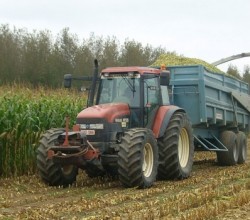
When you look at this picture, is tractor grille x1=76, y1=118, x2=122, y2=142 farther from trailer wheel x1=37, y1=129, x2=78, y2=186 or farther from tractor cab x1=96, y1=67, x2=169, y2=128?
trailer wheel x1=37, y1=129, x2=78, y2=186

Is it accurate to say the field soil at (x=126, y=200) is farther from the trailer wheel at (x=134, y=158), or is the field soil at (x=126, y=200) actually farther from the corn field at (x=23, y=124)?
the corn field at (x=23, y=124)

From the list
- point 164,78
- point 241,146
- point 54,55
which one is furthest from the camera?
point 54,55

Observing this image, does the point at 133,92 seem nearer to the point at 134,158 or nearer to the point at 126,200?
the point at 134,158

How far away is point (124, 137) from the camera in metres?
8.62

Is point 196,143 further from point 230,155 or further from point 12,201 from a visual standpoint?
point 12,201

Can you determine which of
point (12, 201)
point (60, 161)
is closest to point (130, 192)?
point (60, 161)

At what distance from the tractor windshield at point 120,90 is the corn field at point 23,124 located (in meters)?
2.22

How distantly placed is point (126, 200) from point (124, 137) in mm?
1428

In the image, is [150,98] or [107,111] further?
[150,98]

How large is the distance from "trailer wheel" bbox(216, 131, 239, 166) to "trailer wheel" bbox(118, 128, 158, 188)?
481cm

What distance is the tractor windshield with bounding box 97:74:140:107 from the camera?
963 cm

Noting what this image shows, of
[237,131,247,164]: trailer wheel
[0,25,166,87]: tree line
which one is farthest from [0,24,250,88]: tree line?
[237,131,247,164]: trailer wheel

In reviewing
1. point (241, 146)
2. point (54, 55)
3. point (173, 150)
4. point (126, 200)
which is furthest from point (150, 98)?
point (54, 55)

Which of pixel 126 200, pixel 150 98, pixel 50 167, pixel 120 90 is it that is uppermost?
pixel 120 90
